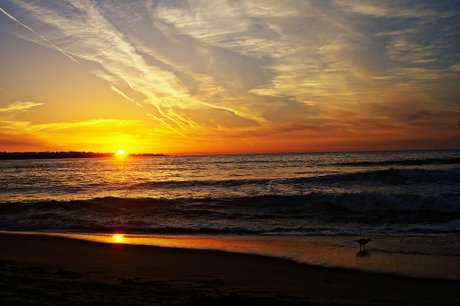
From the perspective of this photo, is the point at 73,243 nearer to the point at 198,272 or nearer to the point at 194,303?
the point at 198,272

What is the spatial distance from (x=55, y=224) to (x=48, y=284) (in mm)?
10609

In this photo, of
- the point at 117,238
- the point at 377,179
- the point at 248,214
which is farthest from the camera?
the point at 377,179

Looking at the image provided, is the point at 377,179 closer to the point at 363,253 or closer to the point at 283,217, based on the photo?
the point at 283,217

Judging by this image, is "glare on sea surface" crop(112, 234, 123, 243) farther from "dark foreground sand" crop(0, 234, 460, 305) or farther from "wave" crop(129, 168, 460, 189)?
"wave" crop(129, 168, 460, 189)

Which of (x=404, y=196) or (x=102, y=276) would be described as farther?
(x=404, y=196)

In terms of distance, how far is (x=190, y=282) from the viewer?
686 cm

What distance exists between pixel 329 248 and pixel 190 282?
437 cm

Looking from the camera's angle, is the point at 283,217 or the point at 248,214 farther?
the point at 248,214

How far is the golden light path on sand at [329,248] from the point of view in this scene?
779cm

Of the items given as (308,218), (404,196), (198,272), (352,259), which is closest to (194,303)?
(198,272)

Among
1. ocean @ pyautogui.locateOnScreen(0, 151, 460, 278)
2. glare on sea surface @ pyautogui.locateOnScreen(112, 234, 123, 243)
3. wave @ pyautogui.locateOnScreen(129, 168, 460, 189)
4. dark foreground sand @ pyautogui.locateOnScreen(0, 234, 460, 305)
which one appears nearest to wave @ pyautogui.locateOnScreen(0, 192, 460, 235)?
ocean @ pyautogui.locateOnScreen(0, 151, 460, 278)

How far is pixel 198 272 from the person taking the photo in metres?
7.77

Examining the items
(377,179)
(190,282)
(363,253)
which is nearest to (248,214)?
(363,253)

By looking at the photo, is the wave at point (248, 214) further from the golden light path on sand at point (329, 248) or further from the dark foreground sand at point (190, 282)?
the dark foreground sand at point (190, 282)
